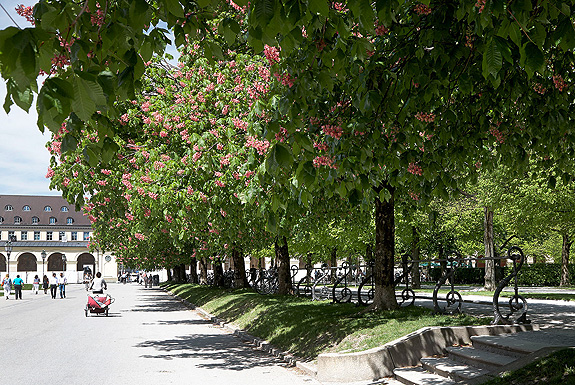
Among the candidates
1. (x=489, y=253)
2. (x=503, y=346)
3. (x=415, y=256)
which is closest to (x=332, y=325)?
(x=503, y=346)

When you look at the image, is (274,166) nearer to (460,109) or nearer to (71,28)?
(71,28)

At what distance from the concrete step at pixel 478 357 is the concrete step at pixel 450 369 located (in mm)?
90

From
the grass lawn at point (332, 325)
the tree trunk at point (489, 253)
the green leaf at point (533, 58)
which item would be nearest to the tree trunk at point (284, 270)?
the grass lawn at point (332, 325)

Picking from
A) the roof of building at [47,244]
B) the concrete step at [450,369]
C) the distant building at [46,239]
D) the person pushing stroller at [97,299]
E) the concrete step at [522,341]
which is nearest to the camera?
the concrete step at [450,369]

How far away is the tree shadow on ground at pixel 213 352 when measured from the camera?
462 inches

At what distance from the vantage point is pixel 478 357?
859 cm

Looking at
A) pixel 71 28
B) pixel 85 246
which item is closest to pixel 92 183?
pixel 71 28

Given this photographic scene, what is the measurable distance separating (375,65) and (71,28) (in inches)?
173

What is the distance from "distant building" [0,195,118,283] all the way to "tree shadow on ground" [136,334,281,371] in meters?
99.7

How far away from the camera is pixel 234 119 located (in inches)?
497

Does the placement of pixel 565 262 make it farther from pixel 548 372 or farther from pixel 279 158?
pixel 279 158

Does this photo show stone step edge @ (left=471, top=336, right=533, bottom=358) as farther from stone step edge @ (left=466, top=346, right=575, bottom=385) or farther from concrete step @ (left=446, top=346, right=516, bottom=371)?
stone step edge @ (left=466, top=346, right=575, bottom=385)

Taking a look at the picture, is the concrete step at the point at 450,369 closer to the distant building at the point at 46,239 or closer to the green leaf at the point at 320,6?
the green leaf at the point at 320,6

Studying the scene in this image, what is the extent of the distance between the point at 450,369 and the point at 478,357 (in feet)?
1.56
